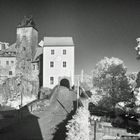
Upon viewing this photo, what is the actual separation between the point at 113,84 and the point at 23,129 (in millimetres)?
17844

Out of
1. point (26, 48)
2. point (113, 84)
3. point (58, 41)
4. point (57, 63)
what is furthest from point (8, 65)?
point (113, 84)

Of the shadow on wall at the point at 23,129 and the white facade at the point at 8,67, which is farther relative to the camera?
the white facade at the point at 8,67

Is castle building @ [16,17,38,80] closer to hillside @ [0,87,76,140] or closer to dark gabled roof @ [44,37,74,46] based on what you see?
dark gabled roof @ [44,37,74,46]

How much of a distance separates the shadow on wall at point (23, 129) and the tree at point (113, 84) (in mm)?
11304

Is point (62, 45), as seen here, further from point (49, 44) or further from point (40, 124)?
point (40, 124)

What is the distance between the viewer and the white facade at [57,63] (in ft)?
108

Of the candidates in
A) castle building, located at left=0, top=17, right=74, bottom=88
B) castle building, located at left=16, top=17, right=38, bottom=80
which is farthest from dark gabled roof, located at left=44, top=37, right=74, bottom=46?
castle building, located at left=16, top=17, right=38, bottom=80

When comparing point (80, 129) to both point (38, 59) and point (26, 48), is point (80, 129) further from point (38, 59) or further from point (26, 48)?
point (26, 48)

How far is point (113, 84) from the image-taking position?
29109mm

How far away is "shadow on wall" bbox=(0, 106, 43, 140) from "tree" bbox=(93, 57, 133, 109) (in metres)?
11.3

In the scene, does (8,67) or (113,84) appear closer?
(113,84)

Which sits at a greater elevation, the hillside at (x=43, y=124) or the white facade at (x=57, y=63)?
the white facade at (x=57, y=63)

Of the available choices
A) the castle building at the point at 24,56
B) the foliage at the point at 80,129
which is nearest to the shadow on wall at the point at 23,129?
the foliage at the point at 80,129

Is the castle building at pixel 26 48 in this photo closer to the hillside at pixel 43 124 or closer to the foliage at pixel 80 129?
the hillside at pixel 43 124
